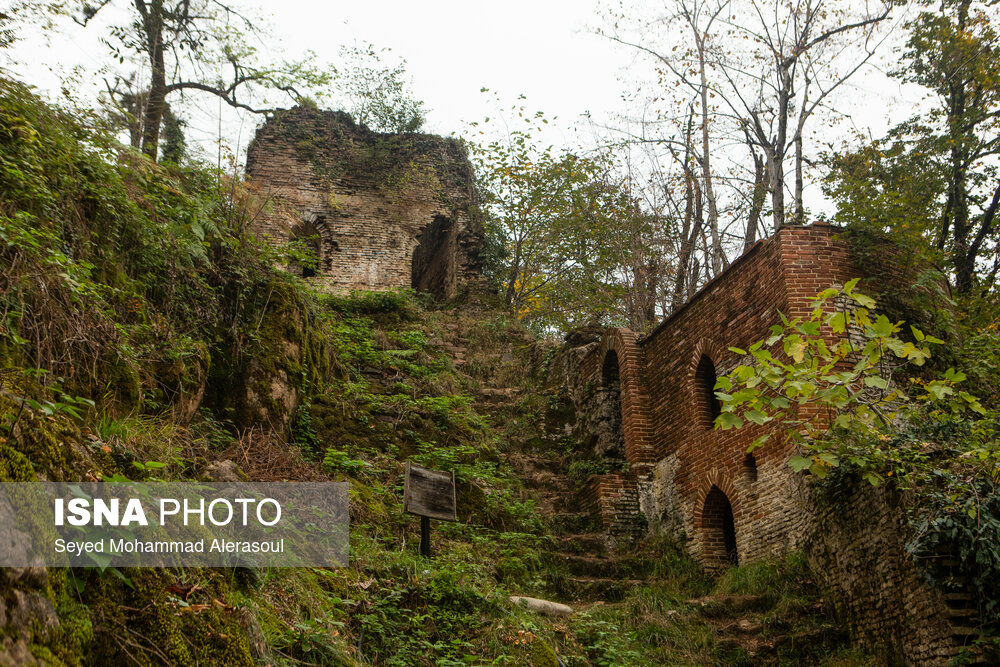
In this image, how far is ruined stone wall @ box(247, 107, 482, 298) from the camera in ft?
61.2

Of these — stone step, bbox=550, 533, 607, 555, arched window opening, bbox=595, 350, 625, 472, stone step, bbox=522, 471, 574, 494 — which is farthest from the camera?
arched window opening, bbox=595, 350, 625, 472

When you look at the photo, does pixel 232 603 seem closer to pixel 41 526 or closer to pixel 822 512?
pixel 41 526

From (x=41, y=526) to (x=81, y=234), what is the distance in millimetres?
4248

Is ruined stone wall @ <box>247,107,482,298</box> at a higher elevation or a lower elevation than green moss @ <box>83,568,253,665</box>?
higher

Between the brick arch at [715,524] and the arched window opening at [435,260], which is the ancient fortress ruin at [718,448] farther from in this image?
the arched window opening at [435,260]

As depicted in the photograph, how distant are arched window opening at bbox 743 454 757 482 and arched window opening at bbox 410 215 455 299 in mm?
11316

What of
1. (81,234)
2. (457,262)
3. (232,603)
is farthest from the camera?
(457,262)

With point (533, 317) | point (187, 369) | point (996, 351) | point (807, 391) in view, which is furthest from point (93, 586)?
point (533, 317)

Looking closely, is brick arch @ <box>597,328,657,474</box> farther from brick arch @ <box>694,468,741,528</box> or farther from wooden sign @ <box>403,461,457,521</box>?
wooden sign @ <box>403,461,457,521</box>

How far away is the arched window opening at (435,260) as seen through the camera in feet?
65.2

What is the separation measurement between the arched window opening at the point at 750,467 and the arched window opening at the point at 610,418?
99.5 inches

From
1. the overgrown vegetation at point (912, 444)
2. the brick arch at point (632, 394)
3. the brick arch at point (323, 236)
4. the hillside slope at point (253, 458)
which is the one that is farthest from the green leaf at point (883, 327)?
the brick arch at point (323, 236)

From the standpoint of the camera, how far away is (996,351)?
353 inches

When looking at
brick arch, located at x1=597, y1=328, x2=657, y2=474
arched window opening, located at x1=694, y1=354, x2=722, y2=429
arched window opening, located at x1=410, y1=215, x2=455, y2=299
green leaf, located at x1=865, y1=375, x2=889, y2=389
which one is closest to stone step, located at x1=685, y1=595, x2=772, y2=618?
arched window opening, located at x1=694, y1=354, x2=722, y2=429
